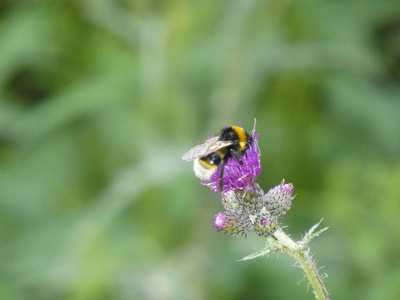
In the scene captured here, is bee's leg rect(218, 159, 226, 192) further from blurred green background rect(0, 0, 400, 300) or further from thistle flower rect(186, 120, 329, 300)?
blurred green background rect(0, 0, 400, 300)

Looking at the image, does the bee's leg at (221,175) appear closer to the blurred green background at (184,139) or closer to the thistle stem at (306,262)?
the thistle stem at (306,262)

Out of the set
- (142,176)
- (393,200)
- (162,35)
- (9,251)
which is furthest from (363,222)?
(9,251)

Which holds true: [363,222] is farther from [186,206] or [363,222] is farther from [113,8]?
[113,8]

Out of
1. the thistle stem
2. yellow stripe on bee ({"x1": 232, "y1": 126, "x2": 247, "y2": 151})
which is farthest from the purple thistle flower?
the thistle stem

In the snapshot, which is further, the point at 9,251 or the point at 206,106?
the point at 9,251

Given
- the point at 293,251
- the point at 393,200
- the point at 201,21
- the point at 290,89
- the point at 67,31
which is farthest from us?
the point at 67,31

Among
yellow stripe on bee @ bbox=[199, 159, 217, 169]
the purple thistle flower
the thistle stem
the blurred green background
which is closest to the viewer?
the thistle stem
